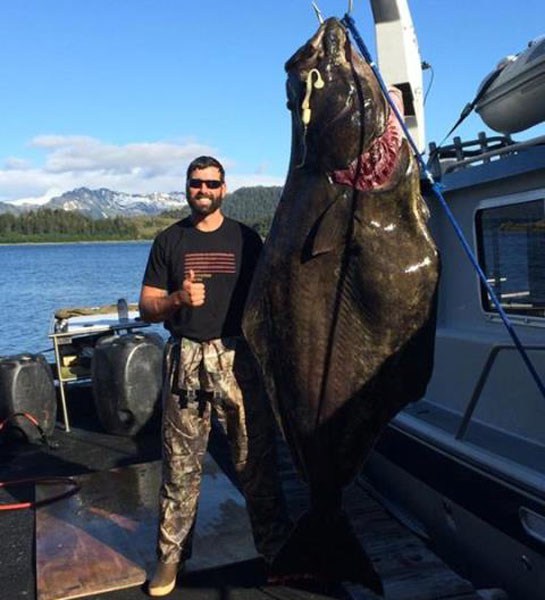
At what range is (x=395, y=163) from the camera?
2943mm

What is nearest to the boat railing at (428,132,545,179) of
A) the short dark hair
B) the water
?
the short dark hair

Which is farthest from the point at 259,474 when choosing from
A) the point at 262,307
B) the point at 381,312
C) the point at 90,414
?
the point at 90,414

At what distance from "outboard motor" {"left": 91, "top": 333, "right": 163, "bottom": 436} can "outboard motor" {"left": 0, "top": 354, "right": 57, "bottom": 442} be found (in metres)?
0.49

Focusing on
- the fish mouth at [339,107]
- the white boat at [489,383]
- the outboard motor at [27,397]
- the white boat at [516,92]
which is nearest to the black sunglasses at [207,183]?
the fish mouth at [339,107]

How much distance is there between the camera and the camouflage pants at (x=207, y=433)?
13.1 feet

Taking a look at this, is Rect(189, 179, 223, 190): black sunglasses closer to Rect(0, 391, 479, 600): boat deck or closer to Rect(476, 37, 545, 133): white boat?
Rect(476, 37, 545, 133): white boat

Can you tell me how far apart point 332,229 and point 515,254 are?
8.57 ft

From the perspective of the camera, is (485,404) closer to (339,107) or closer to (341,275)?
(341,275)

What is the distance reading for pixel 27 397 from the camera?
754cm

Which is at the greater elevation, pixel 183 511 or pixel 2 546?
pixel 183 511

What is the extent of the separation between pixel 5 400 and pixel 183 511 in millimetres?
3993

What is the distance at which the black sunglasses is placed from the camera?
3.91m

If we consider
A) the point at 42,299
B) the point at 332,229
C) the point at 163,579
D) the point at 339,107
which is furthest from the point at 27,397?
the point at 42,299

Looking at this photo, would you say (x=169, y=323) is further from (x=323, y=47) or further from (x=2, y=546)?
(x=2, y=546)
